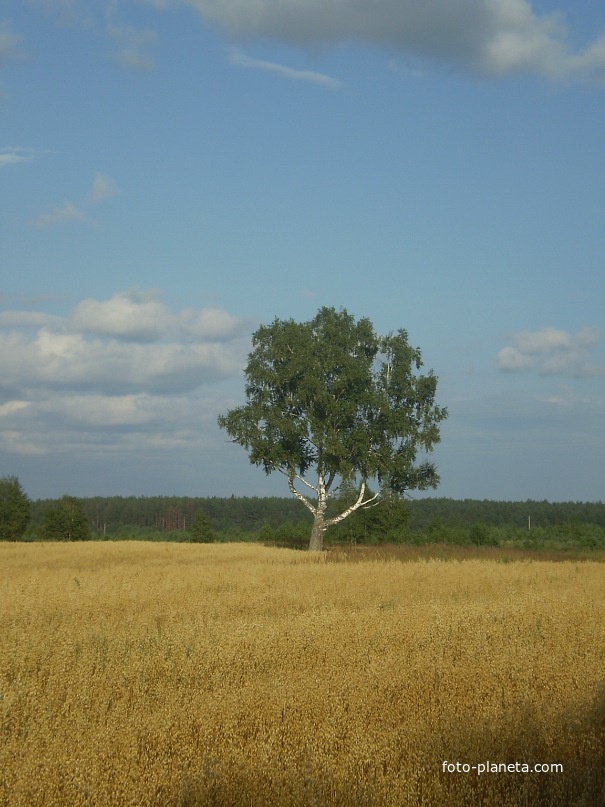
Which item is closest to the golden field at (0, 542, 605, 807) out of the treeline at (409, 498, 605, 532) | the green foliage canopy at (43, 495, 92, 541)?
the green foliage canopy at (43, 495, 92, 541)

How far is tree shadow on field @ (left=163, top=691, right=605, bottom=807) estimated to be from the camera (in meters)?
5.17

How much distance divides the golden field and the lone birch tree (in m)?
26.5

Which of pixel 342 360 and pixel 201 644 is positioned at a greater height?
pixel 342 360

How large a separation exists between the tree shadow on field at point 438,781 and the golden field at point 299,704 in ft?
0.05

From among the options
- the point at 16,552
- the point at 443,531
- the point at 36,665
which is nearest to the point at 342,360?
the point at 16,552

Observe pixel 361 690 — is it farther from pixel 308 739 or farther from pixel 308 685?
pixel 308 739

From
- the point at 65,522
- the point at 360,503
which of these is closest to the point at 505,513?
the point at 65,522

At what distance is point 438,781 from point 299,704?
7.17 feet

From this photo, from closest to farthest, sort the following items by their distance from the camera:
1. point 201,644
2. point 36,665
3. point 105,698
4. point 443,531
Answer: point 105,698 → point 36,665 → point 201,644 → point 443,531

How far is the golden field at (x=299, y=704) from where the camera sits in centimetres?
539

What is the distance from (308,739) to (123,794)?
1.68 meters

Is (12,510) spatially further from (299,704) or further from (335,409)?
(299,704)

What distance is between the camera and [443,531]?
2542 inches

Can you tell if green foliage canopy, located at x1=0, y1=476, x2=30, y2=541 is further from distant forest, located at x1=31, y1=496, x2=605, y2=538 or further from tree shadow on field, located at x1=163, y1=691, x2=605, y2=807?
tree shadow on field, located at x1=163, y1=691, x2=605, y2=807
